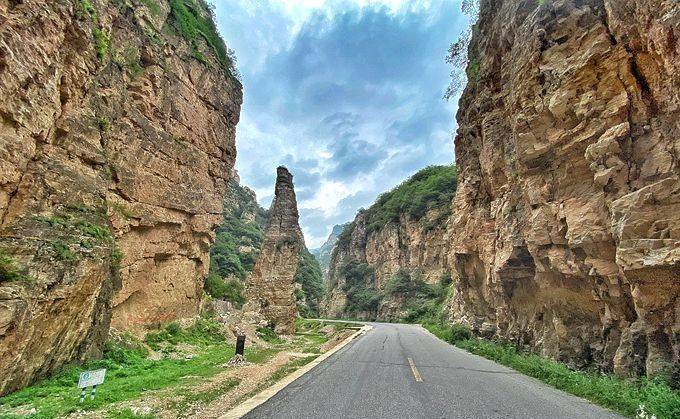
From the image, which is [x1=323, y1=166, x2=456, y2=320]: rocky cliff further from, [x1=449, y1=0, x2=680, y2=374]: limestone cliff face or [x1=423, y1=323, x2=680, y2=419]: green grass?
[x1=423, y1=323, x2=680, y2=419]: green grass

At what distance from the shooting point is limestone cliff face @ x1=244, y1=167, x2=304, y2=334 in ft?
110

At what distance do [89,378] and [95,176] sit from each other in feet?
22.7

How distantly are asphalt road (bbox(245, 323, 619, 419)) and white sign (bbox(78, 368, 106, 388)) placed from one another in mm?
3166

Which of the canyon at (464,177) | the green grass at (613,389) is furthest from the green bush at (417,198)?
the green grass at (613,389)

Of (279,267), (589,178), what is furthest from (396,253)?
(589,178)

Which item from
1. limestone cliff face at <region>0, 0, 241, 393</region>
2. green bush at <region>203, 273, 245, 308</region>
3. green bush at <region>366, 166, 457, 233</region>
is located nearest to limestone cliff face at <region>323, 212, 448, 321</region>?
green bush at <region>366, 166, 457, 233</region>

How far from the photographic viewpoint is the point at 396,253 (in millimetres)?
67438

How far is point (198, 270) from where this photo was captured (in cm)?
2000

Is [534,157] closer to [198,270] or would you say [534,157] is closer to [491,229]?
[491,229]

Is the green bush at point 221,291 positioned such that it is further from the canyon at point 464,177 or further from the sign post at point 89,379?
the sign post at point 89,379

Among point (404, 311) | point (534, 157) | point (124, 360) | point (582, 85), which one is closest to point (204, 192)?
point (124, 360)

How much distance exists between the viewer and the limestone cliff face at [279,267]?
110 feet

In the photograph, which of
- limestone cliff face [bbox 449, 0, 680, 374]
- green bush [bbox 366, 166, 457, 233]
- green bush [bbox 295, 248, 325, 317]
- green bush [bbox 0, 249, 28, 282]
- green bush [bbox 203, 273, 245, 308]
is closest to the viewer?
green bush [bbox 0, 249, 28, 282]

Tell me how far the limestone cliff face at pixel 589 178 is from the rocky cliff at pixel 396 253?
114 feet
